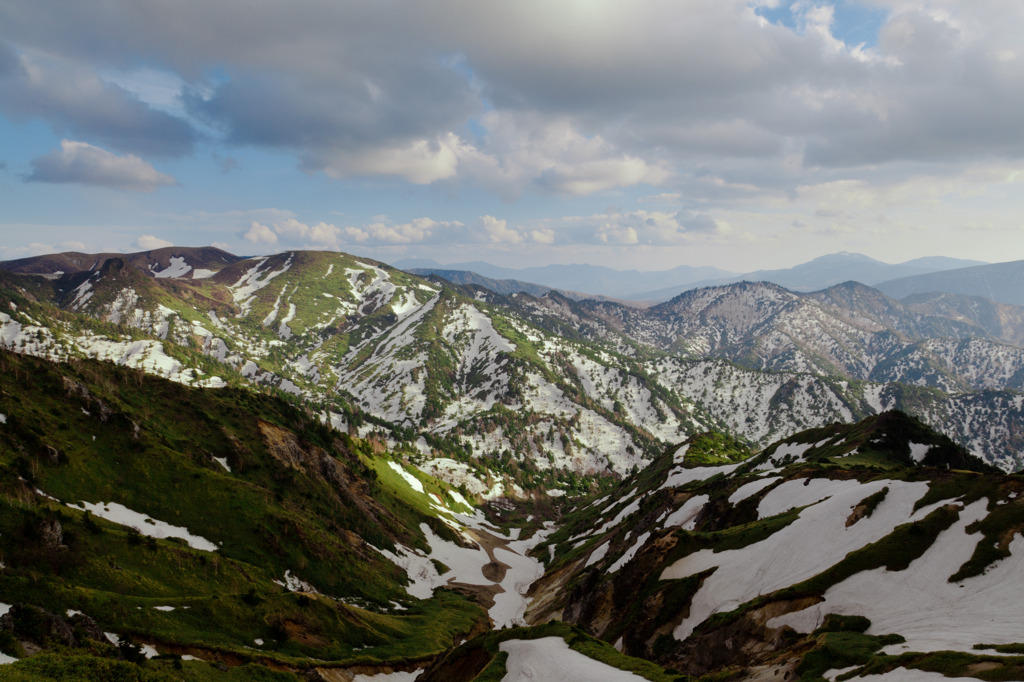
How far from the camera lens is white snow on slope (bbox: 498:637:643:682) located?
33469 mm

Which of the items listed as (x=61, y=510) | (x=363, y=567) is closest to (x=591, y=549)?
(x=363, y=567)

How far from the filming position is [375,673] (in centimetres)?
5241

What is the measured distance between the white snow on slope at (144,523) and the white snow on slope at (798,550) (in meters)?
60.4

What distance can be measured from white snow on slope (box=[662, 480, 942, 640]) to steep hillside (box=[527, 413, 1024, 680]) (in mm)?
180

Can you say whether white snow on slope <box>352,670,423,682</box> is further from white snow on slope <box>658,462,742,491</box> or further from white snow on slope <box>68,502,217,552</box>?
white snow on slope <box>658,462,742,491</box>

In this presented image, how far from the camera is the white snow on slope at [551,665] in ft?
110

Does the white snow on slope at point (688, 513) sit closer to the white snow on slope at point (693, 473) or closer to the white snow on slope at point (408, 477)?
the white snow on slope at point (693, 473)

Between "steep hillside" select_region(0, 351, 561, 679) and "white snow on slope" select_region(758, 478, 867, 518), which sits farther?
"white snow on slope" select_region(758, 478, 867, 518)

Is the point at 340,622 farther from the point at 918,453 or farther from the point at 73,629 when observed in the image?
the point at 918,453

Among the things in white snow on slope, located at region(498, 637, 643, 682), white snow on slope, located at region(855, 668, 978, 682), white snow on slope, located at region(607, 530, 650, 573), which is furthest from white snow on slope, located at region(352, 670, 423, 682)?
white snow on slope, located at region(855, 668, 978, 682)

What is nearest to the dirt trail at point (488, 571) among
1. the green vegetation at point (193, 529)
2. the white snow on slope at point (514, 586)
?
the white snow on slope at point (514, 586)

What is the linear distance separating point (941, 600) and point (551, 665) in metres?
28.5

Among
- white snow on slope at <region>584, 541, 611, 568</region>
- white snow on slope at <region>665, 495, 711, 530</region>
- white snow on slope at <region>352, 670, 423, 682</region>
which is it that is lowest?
white snow on slope at <region>584, 541, 611, 568</region>

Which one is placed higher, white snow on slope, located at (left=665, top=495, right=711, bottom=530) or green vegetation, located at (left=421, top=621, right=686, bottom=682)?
green vegetation, located at (left=421, top=621, right=686, bottom=682)
